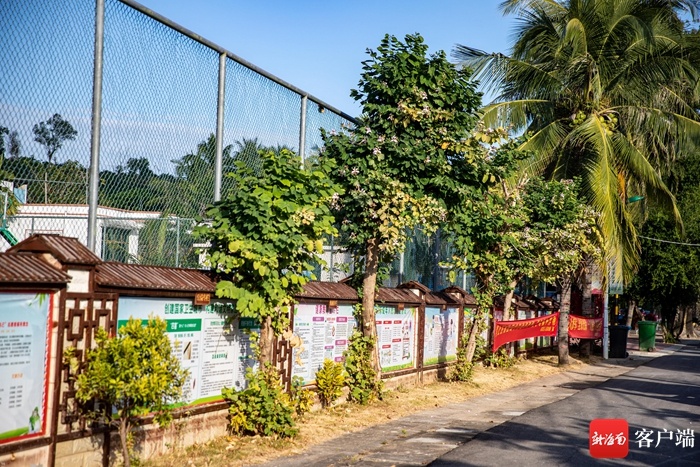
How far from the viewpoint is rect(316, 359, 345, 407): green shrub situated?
508 inches

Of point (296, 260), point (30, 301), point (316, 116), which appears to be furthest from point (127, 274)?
point (316, 116)

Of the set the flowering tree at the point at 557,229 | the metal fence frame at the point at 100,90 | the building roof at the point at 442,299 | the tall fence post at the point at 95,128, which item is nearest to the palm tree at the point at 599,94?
the flowering tree at the point at 557,229

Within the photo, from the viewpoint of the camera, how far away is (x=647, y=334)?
118 feet

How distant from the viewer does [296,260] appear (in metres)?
10.7

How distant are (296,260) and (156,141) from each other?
226cm

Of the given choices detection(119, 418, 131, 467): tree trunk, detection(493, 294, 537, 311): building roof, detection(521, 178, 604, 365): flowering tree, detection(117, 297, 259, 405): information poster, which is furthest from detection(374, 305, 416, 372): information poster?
detection(119, 418, 131, 467): tree trunk

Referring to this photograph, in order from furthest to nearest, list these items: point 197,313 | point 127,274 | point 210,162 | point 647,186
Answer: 1. point 647,186
2. point 210,162
3. point 197,313
4. point 127,274

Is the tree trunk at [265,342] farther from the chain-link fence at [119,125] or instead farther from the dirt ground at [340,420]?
the chain-link fence at [119,125]

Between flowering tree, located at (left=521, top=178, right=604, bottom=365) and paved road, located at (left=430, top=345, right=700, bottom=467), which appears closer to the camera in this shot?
paved road, located at (left=430, top=345, right=700, bottom=467)

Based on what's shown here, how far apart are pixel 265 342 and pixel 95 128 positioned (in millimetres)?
3461

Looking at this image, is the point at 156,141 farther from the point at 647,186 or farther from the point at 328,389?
the point at 647,186

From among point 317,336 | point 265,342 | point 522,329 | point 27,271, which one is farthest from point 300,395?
point 522,329

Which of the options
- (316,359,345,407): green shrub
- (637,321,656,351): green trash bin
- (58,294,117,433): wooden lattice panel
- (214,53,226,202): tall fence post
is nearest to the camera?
(58,294,117,433): wooden lattice panel

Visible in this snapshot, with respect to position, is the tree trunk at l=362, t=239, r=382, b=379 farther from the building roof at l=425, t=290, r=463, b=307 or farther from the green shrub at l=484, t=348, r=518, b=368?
the green shrub at l=484, t=348, r=518, b=368
